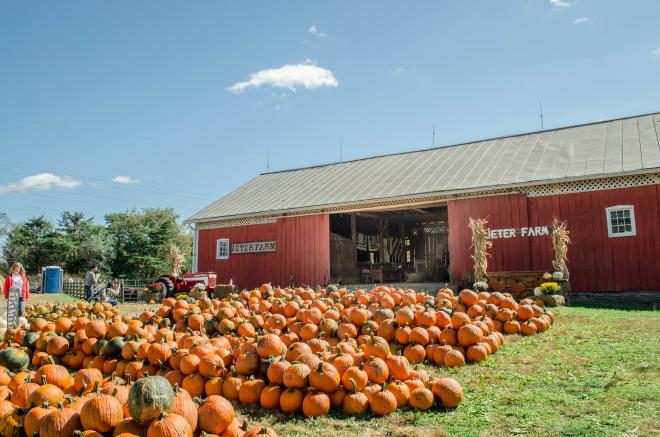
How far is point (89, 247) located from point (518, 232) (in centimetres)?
3843

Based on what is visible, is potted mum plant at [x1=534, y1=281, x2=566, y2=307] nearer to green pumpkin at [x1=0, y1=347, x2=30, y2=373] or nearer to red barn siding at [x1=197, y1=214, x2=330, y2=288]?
red barn siding at [x1=197, y1=214, x2=330, y2=288]

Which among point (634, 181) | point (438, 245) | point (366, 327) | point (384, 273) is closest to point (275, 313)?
point (366, 327)

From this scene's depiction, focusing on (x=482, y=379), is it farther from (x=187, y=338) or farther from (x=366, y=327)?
(x=187, y=338)

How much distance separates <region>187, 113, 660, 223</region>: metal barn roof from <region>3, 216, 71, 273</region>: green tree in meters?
25.6

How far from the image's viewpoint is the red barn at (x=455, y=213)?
1340cm

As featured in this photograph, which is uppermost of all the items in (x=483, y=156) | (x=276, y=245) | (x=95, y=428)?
(x=483, y=156)

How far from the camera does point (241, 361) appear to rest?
521 centimetres

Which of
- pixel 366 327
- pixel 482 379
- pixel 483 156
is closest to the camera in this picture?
pixel 482 379

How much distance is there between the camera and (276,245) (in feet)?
64.0

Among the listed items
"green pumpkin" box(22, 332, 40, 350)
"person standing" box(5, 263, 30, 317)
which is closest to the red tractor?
"person standing" box(5, 263, 30, 317)

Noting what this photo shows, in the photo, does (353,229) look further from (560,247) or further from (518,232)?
(560,247)

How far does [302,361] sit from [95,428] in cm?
209

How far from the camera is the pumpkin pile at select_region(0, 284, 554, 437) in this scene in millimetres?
3471

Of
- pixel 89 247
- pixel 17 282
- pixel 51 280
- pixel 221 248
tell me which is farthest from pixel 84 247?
pixel 17 282
